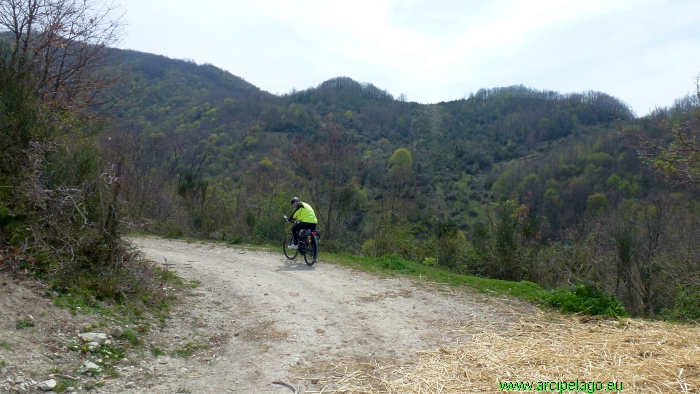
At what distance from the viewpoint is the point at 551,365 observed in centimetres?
450

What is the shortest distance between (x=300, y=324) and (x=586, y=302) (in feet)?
15.1

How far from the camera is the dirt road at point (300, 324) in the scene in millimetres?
4676

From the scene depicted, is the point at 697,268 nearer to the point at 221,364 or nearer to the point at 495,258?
the point at 495,258

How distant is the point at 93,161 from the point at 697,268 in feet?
50.5

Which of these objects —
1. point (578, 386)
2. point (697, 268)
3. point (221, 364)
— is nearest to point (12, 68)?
point (221, 364)

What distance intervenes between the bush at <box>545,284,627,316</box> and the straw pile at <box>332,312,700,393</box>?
3.52 ft

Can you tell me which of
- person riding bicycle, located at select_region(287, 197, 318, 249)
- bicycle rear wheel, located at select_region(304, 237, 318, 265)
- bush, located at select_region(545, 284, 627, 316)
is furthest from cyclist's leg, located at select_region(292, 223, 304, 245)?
bush, located at select_region(545, 284, 627, 316)

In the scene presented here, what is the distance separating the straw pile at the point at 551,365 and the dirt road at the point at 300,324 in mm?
352

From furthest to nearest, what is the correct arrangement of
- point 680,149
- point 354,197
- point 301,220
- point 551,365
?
point 354,197 → point 301,220 → point 680,149 → point 551,365

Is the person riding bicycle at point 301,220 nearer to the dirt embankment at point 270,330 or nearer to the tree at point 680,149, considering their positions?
the dirt embankment at point 270,330

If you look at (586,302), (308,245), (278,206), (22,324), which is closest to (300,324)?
(22,324)

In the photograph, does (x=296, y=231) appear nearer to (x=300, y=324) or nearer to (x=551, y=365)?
(x=300, y=324)

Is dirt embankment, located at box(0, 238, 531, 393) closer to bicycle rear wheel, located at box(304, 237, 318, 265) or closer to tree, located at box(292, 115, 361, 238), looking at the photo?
bicycle rear wheel, located at box(304, 237, 318, 265)

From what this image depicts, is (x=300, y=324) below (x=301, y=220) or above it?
below
